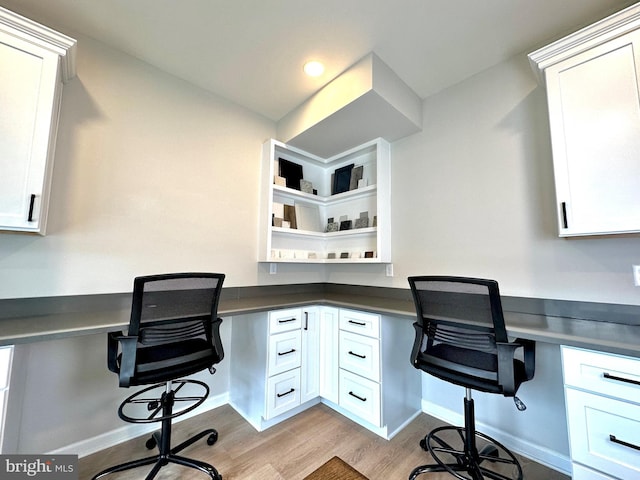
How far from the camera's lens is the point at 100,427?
1742mm

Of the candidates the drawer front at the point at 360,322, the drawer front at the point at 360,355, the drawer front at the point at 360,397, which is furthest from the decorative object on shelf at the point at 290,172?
the drawer front at the point at 360,397

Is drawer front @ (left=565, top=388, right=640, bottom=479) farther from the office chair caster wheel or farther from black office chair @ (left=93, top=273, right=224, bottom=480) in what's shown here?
the office chair caster wheel

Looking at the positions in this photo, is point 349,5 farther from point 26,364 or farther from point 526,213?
point 26,364

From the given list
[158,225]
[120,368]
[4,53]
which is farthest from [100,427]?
[4,53]

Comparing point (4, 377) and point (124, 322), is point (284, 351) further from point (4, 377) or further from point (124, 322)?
point (4, 377)

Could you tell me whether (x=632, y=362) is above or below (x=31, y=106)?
below

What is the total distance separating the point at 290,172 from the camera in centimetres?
280

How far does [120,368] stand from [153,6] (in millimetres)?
2052

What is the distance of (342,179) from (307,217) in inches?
22.2

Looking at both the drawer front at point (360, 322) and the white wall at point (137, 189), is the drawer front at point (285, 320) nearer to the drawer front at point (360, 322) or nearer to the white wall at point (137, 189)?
the drawer front at point (360, 322)

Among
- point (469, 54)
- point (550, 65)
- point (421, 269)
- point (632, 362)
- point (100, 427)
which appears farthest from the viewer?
point (421, 269)

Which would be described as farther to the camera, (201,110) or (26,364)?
(201,110)

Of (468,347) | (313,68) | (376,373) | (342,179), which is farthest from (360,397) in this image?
(313,68)

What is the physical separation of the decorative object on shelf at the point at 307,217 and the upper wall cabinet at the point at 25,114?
1.88m
